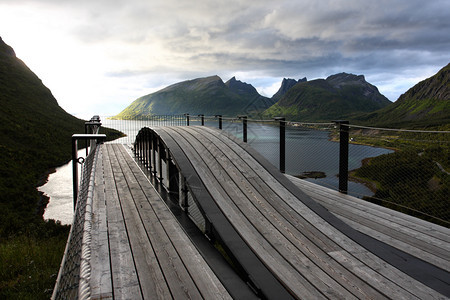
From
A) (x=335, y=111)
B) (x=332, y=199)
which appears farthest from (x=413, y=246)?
(x=335, y=111)

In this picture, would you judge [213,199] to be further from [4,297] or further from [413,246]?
[4,297]

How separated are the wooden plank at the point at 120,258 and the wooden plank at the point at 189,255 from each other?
39cm

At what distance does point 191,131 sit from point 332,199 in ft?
11.0

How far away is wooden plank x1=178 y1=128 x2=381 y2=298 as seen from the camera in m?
2.42

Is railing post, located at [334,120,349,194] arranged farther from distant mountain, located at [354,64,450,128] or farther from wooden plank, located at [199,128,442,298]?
distant mountain, located at [354,64,450,128]

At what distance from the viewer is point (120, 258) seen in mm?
2664

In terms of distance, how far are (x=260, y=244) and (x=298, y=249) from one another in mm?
394

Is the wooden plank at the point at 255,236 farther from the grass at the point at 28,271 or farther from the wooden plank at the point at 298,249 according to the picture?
the grass at the point at 28,271

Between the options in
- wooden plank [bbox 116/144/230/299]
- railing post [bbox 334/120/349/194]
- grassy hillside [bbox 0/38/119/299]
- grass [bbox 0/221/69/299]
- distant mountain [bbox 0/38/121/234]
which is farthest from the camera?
distant mountain [bbox 0/38/121/234]

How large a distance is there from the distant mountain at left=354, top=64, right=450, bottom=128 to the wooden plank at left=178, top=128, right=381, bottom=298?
459 ft

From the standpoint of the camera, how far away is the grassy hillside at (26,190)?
4.93 m

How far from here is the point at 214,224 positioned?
335cm

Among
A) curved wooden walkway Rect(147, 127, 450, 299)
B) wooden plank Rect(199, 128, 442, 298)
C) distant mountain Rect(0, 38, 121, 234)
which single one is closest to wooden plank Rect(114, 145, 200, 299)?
curved wooden walkway Rect(147, 127, 450, 299)

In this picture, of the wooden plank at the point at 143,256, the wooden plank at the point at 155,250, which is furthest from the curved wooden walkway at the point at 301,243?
the wooden plank at the point at 143,256
